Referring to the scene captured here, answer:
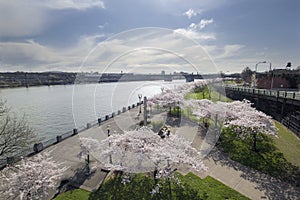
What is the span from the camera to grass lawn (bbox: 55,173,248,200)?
33.5 feet

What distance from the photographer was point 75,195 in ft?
34.8

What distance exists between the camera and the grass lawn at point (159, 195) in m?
10.2

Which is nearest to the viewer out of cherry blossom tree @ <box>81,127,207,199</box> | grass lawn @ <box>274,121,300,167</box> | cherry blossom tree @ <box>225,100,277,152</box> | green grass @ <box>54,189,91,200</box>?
cherry blossom tree @ <box>81,127,207,199</box>

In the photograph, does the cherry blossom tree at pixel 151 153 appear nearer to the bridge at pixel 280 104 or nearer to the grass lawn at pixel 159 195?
the grass lawn at pixel 159 195

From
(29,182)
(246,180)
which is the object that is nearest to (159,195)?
(246,180)

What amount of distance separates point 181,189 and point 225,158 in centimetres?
586

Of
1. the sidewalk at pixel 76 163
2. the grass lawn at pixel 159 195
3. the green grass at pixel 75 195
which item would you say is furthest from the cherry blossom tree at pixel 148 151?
the green grass at pixel 75 195

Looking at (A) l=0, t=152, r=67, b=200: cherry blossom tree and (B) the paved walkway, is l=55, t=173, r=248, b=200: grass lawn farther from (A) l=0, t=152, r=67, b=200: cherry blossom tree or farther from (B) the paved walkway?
(A) l=0, t=152, r=67, b=200: cherry blossom tree

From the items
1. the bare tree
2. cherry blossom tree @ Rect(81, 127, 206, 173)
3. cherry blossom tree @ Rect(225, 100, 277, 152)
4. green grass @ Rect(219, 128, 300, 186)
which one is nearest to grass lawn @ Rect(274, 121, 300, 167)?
green grass @ Rect(219, 128, 300, 186)

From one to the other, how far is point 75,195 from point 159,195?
4897 mm

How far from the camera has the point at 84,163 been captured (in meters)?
14.4

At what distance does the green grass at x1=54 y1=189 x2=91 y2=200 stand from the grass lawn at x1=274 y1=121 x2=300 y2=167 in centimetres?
1508

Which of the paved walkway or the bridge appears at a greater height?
the bridge

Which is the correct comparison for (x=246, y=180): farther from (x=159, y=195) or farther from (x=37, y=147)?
(x=37, y=147)
